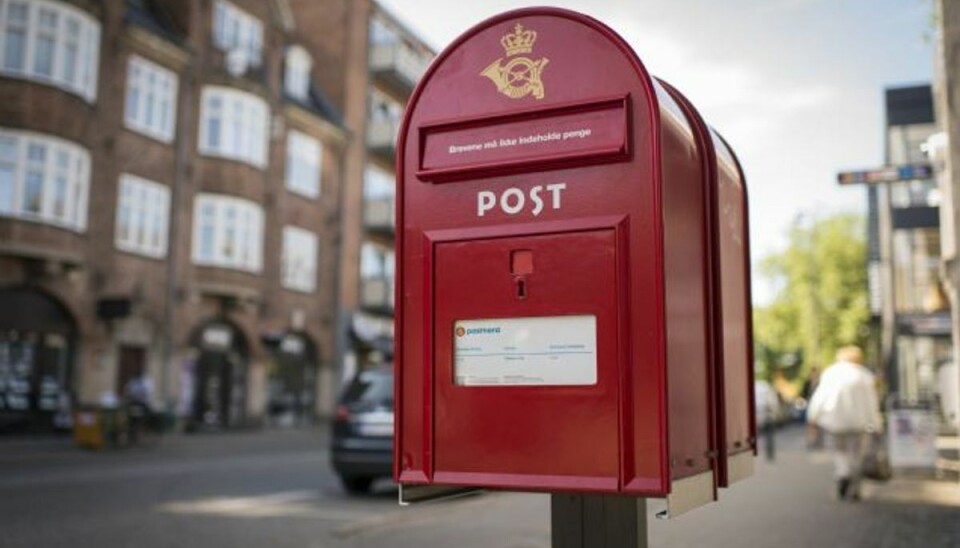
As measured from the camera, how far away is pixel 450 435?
9.27ft

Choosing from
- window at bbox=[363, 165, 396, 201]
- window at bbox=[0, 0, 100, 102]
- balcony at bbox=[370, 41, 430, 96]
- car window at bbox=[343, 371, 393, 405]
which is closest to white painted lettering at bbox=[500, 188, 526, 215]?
car window at bbox=[343, 371, 393, 405]

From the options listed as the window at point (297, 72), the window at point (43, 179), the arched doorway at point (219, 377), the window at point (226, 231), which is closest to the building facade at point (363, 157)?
the window at point (297, 72)

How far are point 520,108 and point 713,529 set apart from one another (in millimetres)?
6157

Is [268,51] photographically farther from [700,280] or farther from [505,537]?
[700,280]

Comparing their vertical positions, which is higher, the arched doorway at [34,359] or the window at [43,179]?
the window at [43,179]

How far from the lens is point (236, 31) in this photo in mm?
31109

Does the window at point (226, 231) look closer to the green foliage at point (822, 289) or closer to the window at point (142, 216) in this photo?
the window at point (142, 216)

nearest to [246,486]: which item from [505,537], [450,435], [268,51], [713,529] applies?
[505,537]

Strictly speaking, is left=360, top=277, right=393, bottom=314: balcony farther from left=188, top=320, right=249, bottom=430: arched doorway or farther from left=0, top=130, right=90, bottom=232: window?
left=0, top=130, right=90, bottom=232: window

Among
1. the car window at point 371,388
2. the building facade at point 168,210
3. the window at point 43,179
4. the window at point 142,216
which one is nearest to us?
the car window at point 371,388

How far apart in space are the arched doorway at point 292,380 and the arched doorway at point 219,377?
151 cm

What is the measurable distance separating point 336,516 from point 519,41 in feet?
25.9

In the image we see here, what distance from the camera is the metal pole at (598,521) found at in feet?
9.52

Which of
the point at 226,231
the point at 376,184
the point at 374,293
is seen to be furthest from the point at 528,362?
the point at 376,184
